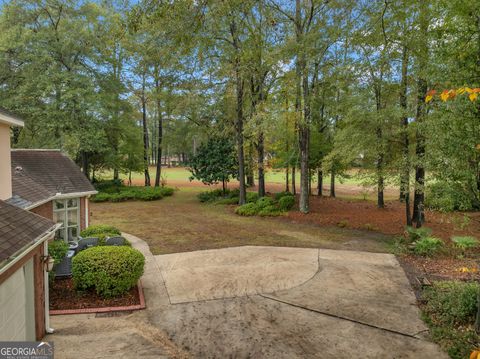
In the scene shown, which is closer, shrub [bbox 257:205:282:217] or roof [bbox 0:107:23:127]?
roof [bbox 0:107:23:127]

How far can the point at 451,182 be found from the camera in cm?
607

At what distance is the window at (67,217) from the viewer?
40.0 feet

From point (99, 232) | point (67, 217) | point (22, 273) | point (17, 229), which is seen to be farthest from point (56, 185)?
point (22, 273)

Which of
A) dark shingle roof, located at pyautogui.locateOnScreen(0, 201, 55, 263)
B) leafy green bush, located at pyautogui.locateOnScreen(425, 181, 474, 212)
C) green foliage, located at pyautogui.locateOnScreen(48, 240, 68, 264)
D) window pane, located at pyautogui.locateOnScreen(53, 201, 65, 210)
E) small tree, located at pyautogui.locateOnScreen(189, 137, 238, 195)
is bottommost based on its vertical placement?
green foliage, located at pyautogui.locateOnScreen(48, 240, 68, 264)

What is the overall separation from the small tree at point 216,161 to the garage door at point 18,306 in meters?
18.2

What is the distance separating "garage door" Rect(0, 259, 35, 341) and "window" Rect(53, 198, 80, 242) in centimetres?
673

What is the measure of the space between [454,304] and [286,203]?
12.9m

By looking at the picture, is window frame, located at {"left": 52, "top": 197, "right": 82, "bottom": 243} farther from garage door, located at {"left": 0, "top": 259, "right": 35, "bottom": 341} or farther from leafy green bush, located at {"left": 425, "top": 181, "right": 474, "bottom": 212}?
leafy green bush, located at {"left": 425, "top": 181, "right": 474, "bottom": 212}

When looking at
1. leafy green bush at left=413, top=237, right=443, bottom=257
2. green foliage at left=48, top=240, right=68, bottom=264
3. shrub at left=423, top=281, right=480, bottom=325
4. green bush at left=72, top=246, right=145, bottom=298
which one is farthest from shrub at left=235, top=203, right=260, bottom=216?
shrub at left=423, top=281, right=480, bottom=325

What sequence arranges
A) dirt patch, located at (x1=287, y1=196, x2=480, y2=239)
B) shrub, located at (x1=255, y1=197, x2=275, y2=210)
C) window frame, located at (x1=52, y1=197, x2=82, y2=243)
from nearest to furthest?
window frame, located at (x1=52, y1=197, x2=82, y2=243) → dirt patch, located at (x1=287, y1=196, x2=480, y2=239) → shrub, located at (x1=255, y1=197, x2=275, y2=210)

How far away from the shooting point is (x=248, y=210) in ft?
64.1

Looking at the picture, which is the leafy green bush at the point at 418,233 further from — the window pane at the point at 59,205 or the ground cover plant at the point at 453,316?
the window pane at the point at 59,205

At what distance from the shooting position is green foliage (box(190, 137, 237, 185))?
23.9 meters

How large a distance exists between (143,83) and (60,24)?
685cm
